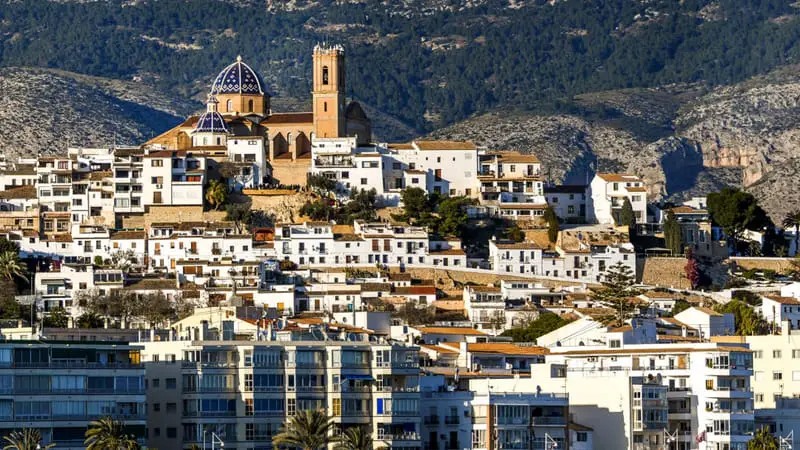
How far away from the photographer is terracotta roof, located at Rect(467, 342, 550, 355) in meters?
105

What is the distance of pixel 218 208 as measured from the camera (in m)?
146

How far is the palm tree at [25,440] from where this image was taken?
77.2m

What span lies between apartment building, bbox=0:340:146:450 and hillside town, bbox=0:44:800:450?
0.07 meters

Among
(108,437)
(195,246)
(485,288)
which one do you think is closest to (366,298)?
(485,288)

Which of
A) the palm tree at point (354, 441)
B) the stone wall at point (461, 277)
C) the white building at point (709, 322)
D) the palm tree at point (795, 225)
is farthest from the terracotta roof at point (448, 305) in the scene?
the palm tree at point (354, 441)

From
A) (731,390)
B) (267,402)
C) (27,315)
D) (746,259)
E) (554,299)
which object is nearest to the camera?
(267,402)

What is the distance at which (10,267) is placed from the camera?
13462cm

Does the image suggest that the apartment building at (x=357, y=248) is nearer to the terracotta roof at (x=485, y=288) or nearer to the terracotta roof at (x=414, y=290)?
the terracotta roof at (x=485, y=288)

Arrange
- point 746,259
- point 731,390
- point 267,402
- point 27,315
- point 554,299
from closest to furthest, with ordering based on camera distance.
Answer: point 267,402
point 731,390
point 27,315
point 554,299
point 746,259

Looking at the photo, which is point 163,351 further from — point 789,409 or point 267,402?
Answer: point 789,409

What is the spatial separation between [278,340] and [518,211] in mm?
60366

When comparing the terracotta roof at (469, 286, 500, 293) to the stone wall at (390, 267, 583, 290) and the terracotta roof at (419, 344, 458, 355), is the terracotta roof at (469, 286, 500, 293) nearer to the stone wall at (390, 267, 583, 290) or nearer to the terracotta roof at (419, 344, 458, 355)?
the stone wall at (390, 267, 583, 290)

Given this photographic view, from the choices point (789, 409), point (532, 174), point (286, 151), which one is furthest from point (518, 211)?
point (789, 409)

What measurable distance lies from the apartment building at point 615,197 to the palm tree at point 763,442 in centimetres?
5862
